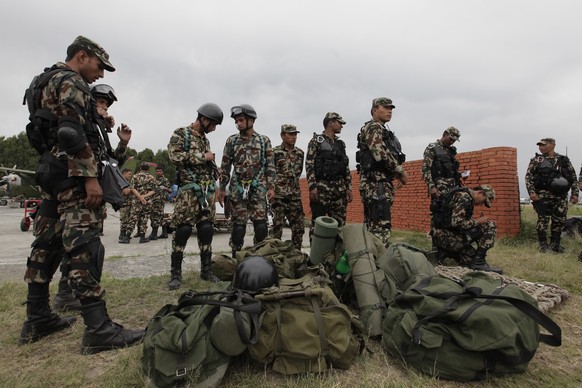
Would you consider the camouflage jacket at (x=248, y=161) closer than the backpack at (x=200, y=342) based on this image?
No

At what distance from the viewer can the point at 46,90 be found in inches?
87.0

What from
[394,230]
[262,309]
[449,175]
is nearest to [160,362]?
[262,309]

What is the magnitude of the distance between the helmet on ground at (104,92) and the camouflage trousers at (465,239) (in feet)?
14.7

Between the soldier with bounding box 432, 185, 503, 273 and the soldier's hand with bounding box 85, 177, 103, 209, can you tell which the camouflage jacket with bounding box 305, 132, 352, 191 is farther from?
the soldier's hand with bounding box 85, 177, 103, 209

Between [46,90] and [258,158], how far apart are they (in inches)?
108

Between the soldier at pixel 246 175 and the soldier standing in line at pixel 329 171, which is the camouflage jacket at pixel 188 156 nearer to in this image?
the soldier at pixel 246 175

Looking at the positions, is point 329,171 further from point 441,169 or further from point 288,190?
point 441,169

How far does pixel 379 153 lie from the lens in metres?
4.28

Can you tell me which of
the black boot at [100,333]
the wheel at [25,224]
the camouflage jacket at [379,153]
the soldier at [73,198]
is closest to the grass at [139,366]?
the black boot at [100,333]

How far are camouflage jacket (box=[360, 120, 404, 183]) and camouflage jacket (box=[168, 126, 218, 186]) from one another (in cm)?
212

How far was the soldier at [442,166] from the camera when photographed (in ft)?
19.1

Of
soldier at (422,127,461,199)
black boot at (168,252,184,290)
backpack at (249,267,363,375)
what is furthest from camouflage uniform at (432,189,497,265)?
black boot at (168,252,184,290)

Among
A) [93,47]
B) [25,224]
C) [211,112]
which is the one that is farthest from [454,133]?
[25,224]

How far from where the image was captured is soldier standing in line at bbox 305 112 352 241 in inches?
206
